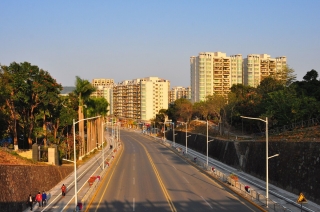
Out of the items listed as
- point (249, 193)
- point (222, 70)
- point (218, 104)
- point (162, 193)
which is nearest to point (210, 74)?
point (222, 70)

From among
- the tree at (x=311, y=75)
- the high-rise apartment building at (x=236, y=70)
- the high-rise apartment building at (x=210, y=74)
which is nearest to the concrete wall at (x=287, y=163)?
the tree at (x=311, y=75)

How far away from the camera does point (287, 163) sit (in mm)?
39094

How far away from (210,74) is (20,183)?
151 meters

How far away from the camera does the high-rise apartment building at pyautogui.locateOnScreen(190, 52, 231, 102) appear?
17550 cm

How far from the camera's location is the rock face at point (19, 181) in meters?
26.0

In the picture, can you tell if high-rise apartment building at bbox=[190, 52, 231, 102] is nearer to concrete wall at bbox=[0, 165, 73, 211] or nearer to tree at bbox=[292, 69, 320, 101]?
tree at bbox=[292, 69, 320, 101]

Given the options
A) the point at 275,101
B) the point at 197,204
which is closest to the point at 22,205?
the point at 197,204

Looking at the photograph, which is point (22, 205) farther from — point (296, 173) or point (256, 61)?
point (256, 61)

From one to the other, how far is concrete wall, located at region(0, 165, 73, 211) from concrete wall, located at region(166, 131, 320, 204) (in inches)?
904

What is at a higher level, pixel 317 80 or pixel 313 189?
pixel 317 80

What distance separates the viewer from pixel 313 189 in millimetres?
32562

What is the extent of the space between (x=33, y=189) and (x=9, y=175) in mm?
6169

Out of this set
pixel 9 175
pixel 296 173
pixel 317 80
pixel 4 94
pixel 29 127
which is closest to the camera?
pixel 9 175

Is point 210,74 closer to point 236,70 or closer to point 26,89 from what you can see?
point 236,70
